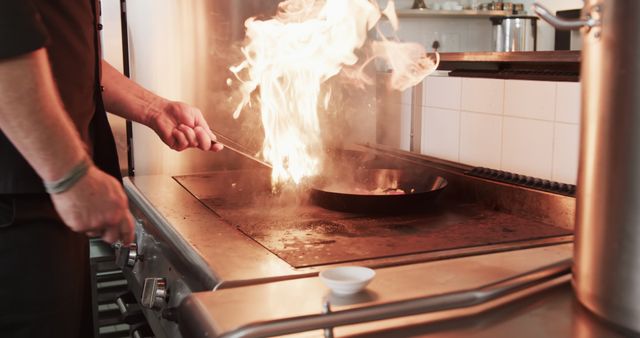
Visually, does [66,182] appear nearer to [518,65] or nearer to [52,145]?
[52,145]

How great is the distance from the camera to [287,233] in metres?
1.46

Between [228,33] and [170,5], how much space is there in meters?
0.23

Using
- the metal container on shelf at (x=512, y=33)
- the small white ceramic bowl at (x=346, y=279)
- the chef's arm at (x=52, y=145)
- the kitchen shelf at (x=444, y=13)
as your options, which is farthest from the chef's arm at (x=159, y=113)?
the metal container on shelf at (x=512, y=33)

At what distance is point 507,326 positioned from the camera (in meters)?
0.94

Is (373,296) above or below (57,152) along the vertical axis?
below

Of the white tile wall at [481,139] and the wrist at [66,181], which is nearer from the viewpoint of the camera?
the wrist at [66,181]

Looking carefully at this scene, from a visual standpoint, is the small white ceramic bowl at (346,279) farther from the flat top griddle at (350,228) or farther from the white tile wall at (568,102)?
the white tile wall at (568,102)

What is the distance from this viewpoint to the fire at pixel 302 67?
7.06 feet

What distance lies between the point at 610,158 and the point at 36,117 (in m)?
0.80

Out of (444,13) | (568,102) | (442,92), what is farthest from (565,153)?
(444,13)

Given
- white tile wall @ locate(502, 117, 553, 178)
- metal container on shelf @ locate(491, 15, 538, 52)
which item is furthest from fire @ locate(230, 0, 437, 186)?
metal container on shelf @ locate(491, 15, 538, 52)

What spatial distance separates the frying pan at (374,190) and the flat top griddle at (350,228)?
0.02 metres

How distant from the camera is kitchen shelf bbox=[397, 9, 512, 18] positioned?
14.7 feet

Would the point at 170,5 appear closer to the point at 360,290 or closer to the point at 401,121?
the point at 401,121
